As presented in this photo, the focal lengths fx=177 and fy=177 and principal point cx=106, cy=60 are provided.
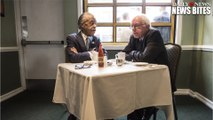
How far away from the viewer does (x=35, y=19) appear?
3.41 meters

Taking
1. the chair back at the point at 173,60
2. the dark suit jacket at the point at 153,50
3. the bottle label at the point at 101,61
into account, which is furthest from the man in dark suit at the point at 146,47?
the bottle label at the point at 101,61

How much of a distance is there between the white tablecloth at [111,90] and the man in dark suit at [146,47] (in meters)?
0.22

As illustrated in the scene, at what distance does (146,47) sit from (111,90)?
674mm

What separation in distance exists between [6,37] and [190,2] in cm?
318

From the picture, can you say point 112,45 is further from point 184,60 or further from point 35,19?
point 35,19

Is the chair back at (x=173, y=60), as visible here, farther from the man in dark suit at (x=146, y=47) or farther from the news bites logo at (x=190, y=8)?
the news bites logo at (x=190, y=8)

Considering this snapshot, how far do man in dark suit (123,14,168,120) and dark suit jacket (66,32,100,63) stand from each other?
468 millimetres

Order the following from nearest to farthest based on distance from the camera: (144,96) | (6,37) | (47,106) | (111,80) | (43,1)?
(111,80) < (144,96) < (47,106) < (6,37) < (43,1)

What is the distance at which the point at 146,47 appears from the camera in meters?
1.77

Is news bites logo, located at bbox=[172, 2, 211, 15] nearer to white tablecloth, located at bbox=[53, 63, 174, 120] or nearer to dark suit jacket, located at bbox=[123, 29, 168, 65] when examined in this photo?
dark suit jacket, located at bbox=[123, 29, 168, 65]

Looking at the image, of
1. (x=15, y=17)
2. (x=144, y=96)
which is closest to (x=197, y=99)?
(x=144, y=96)

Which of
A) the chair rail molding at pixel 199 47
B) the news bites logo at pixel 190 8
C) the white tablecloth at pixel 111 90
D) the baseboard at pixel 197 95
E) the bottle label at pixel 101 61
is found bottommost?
the baseboard at pixel 197 95

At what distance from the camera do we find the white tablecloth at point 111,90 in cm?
123

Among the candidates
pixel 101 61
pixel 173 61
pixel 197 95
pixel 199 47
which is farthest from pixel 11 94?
pixel 199 47
